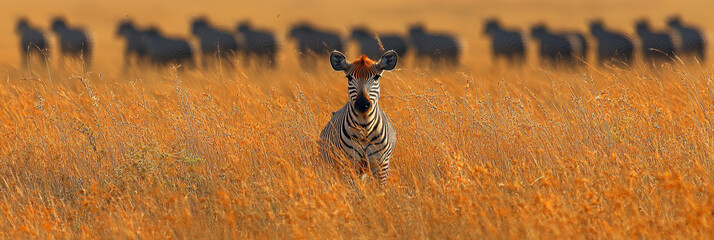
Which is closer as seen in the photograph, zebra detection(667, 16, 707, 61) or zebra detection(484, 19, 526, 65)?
zebra detection(667, 16, 707, 61)

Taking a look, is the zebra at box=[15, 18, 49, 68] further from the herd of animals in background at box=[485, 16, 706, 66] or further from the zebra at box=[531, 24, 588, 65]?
the zebra at box=[531, 24, 588, 65]

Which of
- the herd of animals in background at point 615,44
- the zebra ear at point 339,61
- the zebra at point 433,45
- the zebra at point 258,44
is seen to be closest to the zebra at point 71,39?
the zebra at point 258,44

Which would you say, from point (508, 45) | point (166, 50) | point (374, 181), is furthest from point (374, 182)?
point (508, 45)

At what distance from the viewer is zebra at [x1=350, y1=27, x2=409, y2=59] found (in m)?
25.8

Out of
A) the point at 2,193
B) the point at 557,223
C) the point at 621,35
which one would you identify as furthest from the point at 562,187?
the point at 621,35

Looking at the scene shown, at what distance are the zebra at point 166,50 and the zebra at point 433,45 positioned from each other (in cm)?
792

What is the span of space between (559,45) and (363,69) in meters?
19.1

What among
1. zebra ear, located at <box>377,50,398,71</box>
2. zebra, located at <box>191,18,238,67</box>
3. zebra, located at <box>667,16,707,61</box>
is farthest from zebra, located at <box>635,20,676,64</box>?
zebra ear, located at <box>377,50,398,71</box>

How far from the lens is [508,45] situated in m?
26.8

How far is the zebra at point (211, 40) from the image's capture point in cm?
2605

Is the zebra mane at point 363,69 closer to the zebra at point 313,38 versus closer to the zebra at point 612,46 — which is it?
the zebra at point 612,46

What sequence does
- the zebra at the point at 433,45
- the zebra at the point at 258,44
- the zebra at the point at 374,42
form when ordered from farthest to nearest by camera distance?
the zebra at the point at 258,44 → the zebra at the point at 433,45 → the zebra at the point at 374,42

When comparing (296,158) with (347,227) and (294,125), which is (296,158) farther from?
(347,227)

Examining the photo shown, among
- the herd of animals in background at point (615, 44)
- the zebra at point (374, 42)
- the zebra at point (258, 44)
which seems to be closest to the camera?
the herd of animals in background at point (615, 44)
